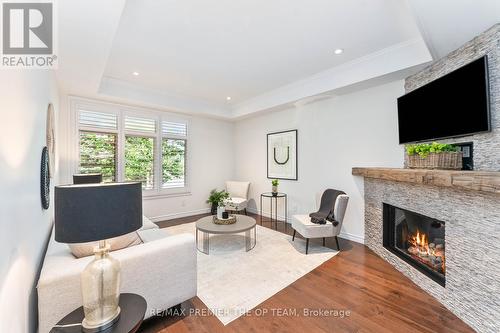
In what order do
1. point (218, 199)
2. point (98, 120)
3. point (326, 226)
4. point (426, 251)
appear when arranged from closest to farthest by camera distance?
point (426, 251) < point (326, 226) < point (98, 120) < point (218, 199)

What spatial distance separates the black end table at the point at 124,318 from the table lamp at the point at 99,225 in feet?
0.13

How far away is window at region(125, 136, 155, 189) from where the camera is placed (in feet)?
14.8

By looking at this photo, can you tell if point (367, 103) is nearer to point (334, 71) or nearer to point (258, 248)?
point (334, 71)

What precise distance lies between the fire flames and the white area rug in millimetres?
949

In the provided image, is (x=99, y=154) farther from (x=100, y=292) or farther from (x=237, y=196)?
(x=100, y=292)

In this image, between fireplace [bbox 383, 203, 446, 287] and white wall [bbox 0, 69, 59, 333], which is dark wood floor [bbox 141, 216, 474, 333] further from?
white wall [bbox 0, 69, 59, 333]

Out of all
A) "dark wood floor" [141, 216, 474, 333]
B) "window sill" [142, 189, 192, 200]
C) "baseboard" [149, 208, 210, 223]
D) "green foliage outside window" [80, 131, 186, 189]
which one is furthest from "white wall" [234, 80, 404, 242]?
"green foliage outside window" [80, 131, 186, 189]

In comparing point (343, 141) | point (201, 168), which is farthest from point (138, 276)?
point (201, 168)

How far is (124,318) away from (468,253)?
2645 mm

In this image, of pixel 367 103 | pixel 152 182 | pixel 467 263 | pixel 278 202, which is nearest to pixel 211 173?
pixel 152 182

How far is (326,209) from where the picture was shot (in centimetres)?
369

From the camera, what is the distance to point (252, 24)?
7.79 feet

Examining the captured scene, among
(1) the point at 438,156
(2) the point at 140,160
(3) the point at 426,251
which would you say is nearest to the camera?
(1) the point at 438,156

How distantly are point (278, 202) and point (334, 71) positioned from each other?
2.88 metres
